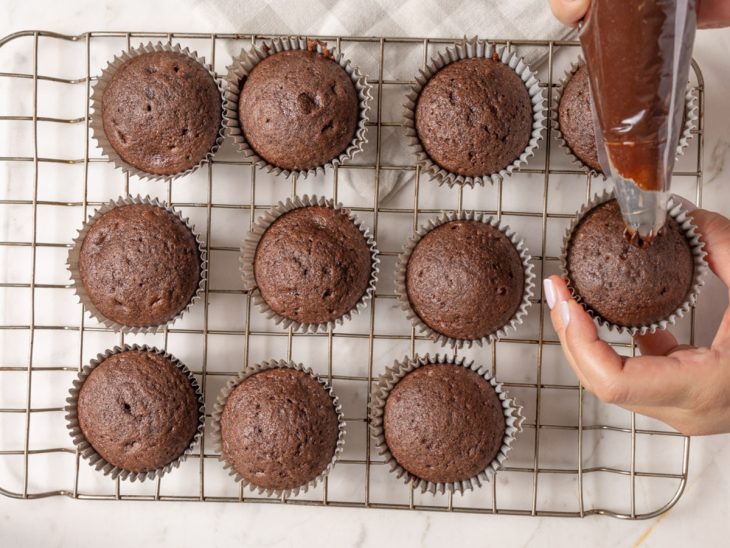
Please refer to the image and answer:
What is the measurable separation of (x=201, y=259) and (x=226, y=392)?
19.9 inches

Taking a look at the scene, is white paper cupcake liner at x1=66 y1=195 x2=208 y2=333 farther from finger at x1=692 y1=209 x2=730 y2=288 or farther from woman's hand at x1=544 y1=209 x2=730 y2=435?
finger at x1=692 y1=209 x2=730 y2=288

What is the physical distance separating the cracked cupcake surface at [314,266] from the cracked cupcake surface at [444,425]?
0.39 meters

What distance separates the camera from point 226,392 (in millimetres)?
2252

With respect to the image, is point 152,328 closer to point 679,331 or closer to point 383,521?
point 383,521

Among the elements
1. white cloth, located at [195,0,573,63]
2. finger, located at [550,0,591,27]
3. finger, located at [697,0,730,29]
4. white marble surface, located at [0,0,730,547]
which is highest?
white cloth, located at [195,0,573,63]

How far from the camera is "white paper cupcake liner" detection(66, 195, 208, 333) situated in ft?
7.40

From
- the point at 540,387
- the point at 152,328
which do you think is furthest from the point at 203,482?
the point at 540,387

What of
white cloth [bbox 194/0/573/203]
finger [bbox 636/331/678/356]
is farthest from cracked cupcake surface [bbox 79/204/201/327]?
finger [bbox 636/331/678/356]

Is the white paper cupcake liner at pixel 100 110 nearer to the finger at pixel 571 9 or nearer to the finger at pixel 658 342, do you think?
the finger at pixel 571 9

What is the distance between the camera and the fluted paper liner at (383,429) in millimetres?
2176

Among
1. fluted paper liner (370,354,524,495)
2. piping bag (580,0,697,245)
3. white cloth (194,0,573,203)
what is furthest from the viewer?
white cloth (194,0,573,203)

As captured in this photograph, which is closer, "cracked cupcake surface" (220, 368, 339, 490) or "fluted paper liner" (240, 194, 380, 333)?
"cracked cupcake surface" (220, 368, 339, 490)

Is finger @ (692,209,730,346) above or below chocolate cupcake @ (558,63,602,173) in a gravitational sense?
below

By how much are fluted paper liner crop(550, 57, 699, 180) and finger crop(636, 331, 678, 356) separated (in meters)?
0.61
